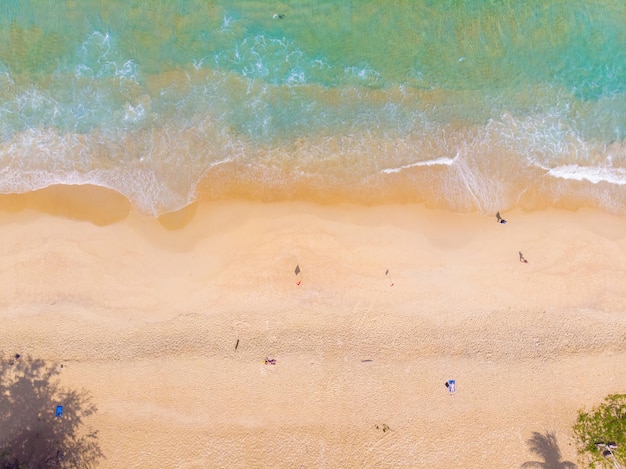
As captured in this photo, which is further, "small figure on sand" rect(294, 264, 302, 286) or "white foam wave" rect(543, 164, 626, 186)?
"white foam wave" rect(543, 164, 626, 186)

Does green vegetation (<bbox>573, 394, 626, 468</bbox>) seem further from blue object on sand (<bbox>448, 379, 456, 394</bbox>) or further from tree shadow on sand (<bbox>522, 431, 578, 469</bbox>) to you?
blue object on sand (<bbox>448, 379, 456, 394</bbox>)

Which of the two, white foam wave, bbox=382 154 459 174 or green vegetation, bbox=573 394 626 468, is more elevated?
white foam wave, bbox=382 154 459 174

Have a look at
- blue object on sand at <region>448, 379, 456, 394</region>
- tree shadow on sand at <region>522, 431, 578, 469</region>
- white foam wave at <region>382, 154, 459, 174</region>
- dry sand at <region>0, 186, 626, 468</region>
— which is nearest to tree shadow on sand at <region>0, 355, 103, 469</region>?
dry sand at <region>0, 186, 626, 468</region>

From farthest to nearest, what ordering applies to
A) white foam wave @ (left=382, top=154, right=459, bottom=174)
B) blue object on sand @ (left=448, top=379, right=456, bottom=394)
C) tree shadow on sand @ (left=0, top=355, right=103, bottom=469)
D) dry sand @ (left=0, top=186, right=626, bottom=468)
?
white foam wave @ (left=382, top=154, right=459, bottom=174) < blue object on sand @ (left=448, top=379, right=456, bottom=394) < dry sand @ (left=0, top=186, right=626, bottom=468) < tree shadow on sand @ (left=0, top=355, right=103, bottom=469)

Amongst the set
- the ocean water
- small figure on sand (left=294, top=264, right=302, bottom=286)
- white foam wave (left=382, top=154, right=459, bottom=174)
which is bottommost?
small figure on sand (left=294, top=264, right=302, bottom=286)

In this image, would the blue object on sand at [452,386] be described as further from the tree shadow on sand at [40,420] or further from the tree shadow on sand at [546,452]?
the tree shadow on sand at [40,420]

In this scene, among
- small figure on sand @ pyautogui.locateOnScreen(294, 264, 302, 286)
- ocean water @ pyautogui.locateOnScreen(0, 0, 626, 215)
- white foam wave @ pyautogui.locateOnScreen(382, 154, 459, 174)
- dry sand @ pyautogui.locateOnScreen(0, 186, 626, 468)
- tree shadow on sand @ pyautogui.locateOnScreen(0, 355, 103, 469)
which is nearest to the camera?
tree shadow on sand @ pyautogui.locateOnScreen(0, 355, 103, 469)

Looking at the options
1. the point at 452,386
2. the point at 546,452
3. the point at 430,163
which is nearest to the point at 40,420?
the point at 452,386

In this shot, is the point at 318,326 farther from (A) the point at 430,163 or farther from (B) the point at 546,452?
(B) the point at 546,452

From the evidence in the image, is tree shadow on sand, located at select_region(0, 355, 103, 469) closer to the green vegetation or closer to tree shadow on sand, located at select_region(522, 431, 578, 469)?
tree shadow on sand, located at select_region(522, 431, 578, 469)
